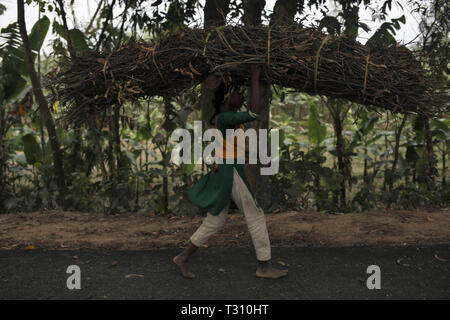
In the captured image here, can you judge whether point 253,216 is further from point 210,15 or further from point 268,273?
point 210,15

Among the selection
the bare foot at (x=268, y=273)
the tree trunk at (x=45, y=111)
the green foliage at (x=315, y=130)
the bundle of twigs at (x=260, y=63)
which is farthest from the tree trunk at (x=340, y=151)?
the tree trunk at (x=45, y=111)

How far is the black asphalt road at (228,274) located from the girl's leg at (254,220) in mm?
182

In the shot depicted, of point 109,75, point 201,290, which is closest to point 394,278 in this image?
point 201,290

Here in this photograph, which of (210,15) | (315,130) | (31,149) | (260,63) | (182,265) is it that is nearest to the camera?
(260,63)

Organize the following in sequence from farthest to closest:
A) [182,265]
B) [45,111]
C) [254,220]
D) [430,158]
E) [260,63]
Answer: [430,158] → [45,111] → [182,265] → [254,220] → [260,63]

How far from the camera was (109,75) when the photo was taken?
14.0 feet

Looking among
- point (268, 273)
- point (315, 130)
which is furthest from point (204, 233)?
point (315, 130)

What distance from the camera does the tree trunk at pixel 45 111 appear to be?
661cm

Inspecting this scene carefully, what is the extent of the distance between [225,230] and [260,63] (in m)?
2.38

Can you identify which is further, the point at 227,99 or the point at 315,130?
the point at 315,130

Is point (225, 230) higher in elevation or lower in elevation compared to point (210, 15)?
lower

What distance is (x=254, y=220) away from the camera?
4.10 m

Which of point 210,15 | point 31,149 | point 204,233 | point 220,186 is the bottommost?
point 204,233

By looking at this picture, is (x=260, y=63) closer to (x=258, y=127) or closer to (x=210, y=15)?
(x=258, y=127)
